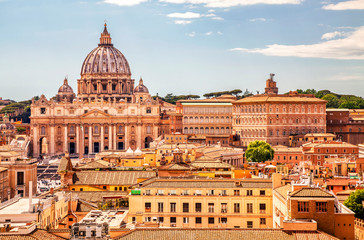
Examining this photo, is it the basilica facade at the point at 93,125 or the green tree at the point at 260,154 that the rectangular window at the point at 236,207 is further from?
the basilica facade at the point at 93,125

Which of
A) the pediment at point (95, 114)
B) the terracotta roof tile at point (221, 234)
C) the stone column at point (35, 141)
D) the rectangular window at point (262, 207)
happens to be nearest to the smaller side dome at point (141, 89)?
the pediment at point (95, 114)

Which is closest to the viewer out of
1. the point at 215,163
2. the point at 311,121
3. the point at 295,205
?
the point at 295,205

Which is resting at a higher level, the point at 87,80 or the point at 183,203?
the point at 87,80

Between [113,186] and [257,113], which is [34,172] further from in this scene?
[257,113]

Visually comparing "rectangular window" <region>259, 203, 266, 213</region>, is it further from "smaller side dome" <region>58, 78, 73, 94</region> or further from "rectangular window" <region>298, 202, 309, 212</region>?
"smaller side dome" <region>58, 78, 73, 94</region>

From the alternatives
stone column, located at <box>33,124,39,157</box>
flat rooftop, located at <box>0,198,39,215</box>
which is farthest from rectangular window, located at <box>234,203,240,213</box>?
stone column, located at <box>33,124,39,157</box>

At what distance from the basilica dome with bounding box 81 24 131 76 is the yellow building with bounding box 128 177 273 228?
494 feet

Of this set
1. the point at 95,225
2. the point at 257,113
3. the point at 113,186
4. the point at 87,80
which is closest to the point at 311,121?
the point at 257,113

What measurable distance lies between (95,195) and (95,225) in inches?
890

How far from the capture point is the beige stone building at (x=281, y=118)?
134 m

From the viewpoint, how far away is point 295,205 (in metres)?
33.3

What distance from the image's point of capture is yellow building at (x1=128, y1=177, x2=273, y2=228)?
3994 cm

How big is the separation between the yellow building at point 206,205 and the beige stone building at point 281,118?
93.3 m

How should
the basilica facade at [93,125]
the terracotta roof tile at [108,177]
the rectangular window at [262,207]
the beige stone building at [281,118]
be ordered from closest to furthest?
the rectangular window at [262,207] → the terracotta roof tile at [108,177] → the beige stone building at [281,118] → the basilica facade at [93,125]
